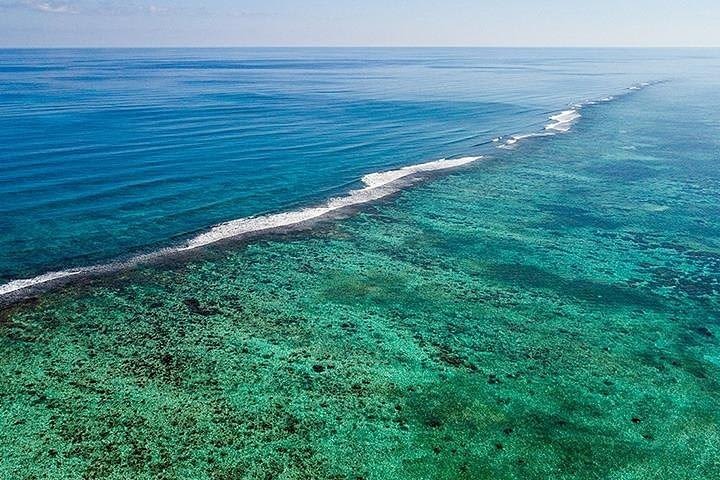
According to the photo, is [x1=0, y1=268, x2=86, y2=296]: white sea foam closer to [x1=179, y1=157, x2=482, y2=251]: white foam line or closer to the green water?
the green water

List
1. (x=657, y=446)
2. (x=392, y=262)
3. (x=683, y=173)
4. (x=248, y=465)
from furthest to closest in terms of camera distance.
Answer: (x=683, y=173), (x=392, y=262), (x=657, y=446), (x=248, y=465)

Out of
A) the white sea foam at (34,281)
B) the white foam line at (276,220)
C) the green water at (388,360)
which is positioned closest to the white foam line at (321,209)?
the white foam line at (276,220)

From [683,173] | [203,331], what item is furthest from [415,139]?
[203,331]

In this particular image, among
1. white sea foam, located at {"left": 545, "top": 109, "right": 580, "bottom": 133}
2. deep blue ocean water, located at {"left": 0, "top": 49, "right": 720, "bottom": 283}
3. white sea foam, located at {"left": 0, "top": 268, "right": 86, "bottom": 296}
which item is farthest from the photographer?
white sea foam, located at {"left": 545, "top": 109, "right": 580, "bottom": 133}

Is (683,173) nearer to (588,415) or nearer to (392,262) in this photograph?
(392,262)

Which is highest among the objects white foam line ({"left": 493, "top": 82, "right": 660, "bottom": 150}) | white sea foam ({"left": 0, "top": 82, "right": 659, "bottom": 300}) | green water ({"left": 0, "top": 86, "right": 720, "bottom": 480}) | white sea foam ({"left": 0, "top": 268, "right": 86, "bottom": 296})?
white foam line ({"left": 493, "top": 82, "right": 660, "bottom": 150})

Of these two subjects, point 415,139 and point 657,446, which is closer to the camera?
point 657,446

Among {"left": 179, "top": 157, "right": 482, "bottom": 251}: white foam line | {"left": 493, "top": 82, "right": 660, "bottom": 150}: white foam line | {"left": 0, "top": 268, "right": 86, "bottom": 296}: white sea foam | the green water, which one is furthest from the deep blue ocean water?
the green water

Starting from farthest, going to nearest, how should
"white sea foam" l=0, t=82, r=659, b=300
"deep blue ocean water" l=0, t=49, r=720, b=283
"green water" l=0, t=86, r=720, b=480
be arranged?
1. "deep blue ocean water" l=0, t=49, r=720, b=283
2. "white sea foam" l=0, t=82, r=659, b=300
3. "green water" l=0, t=86, r=720, b=480
